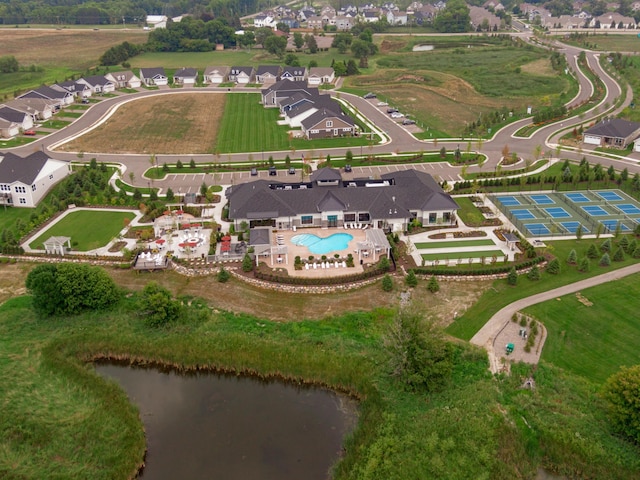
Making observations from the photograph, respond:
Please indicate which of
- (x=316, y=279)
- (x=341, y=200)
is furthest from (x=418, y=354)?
(x=341, y=200)

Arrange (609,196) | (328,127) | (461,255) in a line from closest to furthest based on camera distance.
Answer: (461,255) → (609,196) → (328,127)

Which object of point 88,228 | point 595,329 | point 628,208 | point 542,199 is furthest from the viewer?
point 542,199

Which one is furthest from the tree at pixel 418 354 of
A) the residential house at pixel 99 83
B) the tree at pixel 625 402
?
the residential house at pixel 99 83

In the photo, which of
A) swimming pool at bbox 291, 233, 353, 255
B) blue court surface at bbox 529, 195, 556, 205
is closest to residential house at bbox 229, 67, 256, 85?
blue court surface at bbox 529, 195, 556, 205

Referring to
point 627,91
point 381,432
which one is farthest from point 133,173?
point 627,91

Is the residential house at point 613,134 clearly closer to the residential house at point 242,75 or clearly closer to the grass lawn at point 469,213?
the grass lawn at point 469,213

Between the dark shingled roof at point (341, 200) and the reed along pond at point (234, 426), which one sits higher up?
the dark shingled roof at point (341, 200)

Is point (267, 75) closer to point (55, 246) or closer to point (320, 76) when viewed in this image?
point (320, 76)
